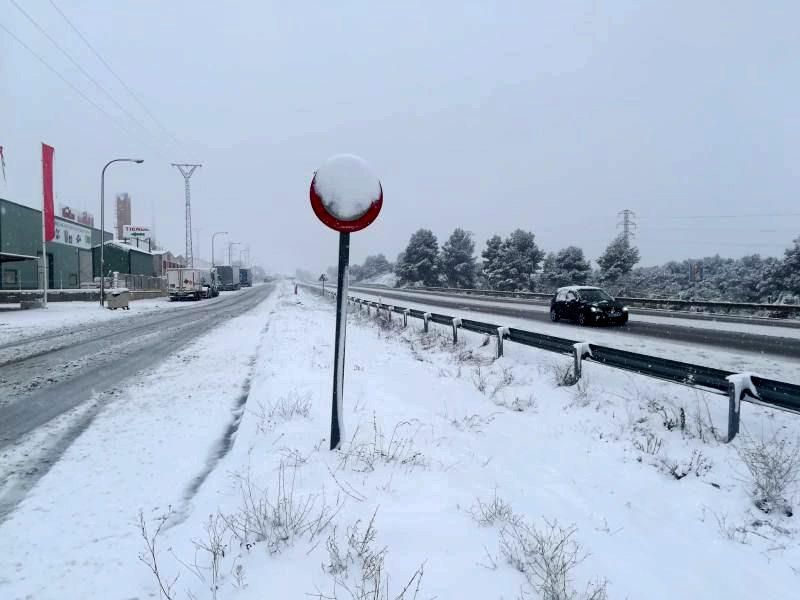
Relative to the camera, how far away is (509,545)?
339cm

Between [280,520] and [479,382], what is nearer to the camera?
[280,520]

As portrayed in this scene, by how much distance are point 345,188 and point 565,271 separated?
173ft

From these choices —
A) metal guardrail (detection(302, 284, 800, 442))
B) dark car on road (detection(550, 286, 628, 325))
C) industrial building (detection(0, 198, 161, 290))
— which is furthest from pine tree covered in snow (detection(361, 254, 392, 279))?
metal guardrail (detection(302, 284, 800, 442))

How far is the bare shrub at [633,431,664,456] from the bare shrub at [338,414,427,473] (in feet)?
8.76

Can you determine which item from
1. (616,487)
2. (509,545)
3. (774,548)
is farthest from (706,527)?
(509,545)

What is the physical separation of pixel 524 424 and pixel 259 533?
4289 millimetres

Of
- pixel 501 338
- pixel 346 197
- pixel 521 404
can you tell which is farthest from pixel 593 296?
pixel 346 197

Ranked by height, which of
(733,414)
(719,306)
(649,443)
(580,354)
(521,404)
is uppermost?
(719,306)

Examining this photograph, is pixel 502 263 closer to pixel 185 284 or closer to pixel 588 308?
pixel 185 284

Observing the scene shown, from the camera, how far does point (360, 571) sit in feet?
9.83

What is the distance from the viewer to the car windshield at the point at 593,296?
1878cm

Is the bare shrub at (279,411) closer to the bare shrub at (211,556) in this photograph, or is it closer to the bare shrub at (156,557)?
the bare shrub at (156,557)

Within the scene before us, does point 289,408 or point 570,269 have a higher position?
point 570,269

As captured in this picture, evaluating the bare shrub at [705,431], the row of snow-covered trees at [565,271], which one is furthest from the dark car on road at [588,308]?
the row of snow-covered trees at [565,271]
